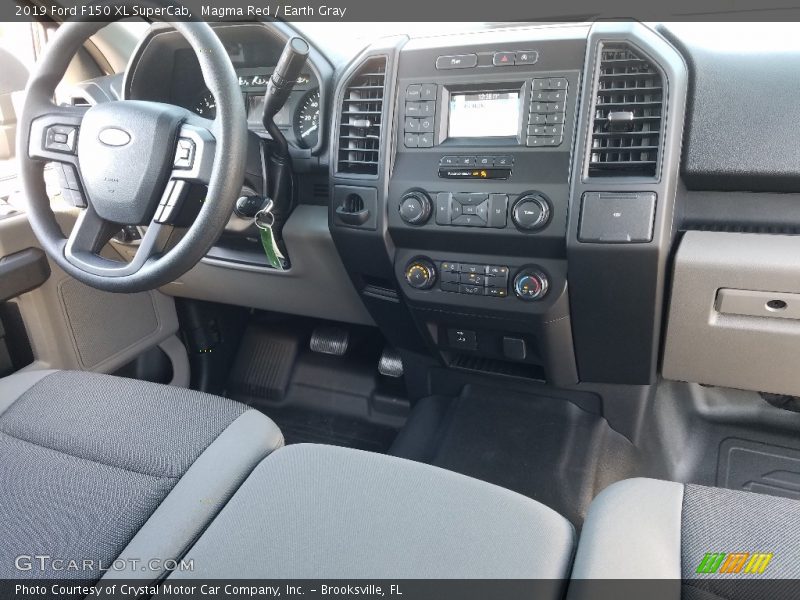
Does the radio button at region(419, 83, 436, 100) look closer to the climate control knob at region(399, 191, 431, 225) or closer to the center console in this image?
the center console

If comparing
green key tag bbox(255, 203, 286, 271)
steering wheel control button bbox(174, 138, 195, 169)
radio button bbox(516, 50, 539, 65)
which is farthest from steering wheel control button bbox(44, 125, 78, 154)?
radio button bbox(516, 50, 539, 65)

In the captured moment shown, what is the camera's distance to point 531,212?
1354 mm

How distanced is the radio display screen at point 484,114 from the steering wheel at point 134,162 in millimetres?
452

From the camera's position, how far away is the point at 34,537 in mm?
952

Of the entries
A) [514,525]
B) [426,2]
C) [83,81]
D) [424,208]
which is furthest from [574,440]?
[83,81]

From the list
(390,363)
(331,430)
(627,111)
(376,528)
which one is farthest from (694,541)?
(331,430)

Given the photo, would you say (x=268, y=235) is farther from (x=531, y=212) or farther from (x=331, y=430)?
(x=331, y=430)

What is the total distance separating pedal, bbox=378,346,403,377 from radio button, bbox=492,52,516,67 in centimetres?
100

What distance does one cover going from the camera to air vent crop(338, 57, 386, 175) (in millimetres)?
1469

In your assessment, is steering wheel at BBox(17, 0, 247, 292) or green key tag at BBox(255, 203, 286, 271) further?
green key tag at BBox(255, 203, 286, 271)

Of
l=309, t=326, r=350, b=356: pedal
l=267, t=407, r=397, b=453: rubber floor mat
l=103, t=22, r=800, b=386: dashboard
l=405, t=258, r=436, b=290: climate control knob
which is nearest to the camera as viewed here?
l=103, t=22, r=800, b=386: dashboard

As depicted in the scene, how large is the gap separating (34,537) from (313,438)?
124cm

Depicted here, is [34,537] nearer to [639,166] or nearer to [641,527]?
[641,527]

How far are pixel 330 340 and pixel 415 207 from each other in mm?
895
